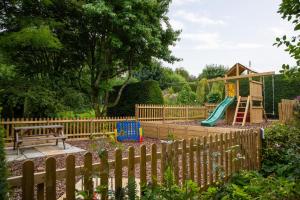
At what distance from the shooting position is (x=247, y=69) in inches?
503

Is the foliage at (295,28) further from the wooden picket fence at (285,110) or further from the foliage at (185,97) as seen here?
the foliage at (185,97)

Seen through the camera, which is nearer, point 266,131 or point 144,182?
point 144,182

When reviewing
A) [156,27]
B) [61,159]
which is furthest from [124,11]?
[61,159]

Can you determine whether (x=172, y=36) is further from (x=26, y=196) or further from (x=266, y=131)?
(x=26, y=196)

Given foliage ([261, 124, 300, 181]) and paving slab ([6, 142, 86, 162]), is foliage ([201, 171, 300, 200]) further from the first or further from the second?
paving slab ([6, 142, 86, 162])

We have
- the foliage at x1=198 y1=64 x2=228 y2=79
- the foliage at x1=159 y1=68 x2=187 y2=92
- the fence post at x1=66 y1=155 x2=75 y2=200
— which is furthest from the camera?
the foliage at x1=198 y1=64 x2=228 y2=79

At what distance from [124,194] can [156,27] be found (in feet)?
42.1

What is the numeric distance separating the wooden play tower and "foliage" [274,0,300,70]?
9646 millimetres

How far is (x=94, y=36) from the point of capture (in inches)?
588

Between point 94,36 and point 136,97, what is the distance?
4.41 m

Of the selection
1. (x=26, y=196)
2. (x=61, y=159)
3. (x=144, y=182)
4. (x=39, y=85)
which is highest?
(x=39, y=85)

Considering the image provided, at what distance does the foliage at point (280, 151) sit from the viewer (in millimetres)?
4875

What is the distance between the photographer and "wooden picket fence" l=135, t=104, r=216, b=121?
45.2ft

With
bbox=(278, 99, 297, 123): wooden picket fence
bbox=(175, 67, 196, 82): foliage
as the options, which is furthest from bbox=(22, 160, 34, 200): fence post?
bbox=(175, 67, 196, 82): foliage
